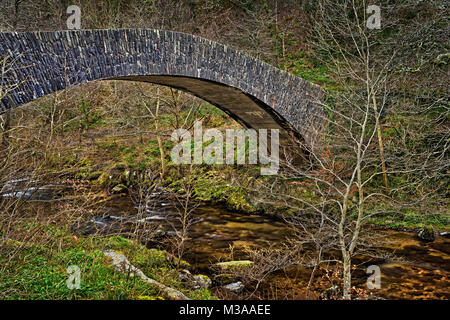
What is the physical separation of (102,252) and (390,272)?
5.48 meters

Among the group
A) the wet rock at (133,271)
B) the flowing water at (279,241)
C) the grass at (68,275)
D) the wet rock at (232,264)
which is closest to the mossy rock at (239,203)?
the flowing water at (279,241)

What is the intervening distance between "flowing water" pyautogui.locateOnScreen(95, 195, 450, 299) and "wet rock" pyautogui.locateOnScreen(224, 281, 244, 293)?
0.34 metres

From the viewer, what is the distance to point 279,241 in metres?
8.81

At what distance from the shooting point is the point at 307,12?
21109 mm

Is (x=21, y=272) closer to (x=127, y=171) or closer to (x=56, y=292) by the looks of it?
(x=56, y=292)

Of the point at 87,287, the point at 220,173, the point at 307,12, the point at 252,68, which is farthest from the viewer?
the point at 307,12

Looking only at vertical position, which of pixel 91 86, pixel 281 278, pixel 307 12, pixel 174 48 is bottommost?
pixel 281 278

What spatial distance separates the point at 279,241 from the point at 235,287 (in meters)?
2.91

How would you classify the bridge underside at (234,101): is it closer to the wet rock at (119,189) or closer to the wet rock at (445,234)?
the wet rock at (445,234)

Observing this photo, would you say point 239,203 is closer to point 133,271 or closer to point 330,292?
point 330,292

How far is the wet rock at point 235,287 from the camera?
609cm

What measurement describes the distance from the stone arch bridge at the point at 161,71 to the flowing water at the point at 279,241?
267cm

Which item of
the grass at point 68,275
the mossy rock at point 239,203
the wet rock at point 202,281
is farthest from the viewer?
the mossy rock at point 239,203

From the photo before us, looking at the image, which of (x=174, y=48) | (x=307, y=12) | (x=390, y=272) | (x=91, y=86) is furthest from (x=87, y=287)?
(x=307, y=12)
